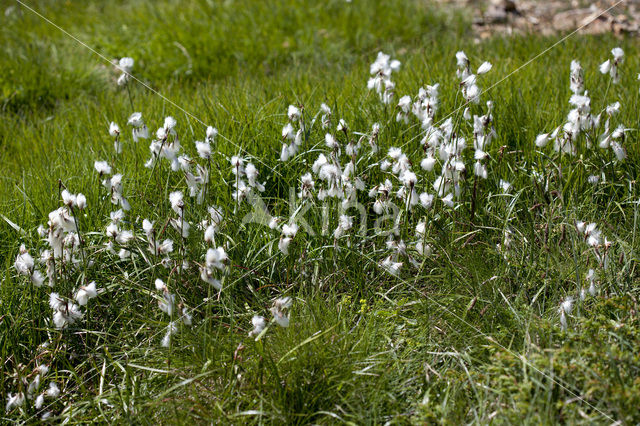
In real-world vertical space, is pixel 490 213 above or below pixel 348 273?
above

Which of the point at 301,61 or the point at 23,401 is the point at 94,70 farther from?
the point at 23,401

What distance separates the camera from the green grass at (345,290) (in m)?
2.18

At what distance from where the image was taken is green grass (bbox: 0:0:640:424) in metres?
2.18

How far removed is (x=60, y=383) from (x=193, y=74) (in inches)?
133

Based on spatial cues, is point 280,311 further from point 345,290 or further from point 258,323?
point 345,290

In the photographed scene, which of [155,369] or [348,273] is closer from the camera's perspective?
[155,369]

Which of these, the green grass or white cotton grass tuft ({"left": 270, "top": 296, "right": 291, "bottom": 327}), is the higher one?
white cotton grass tuft ({"left": 270, "top": 296, "right": 291, "bottom": 327})

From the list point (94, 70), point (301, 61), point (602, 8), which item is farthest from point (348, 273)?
point (602, 8)

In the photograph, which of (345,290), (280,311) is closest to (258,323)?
(280,311)

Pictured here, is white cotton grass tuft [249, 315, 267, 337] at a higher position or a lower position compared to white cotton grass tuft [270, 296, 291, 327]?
lower

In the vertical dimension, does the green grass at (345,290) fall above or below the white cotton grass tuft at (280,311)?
below

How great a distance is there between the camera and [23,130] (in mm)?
4262

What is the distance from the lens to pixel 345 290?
2.85 metres

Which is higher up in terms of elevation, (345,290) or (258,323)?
(258,323)
